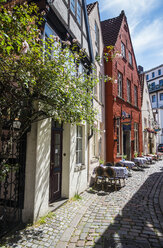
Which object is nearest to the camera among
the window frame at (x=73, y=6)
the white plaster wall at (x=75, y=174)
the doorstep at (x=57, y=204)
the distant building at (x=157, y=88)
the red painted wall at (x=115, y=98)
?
the doorstep at (x=57, y=204)

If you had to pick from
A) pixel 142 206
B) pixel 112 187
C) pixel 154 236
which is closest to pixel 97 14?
pixel 112 187

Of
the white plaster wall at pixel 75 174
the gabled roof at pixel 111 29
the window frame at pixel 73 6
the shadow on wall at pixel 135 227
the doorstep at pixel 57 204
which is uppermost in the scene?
the gabled roof at pixel 111 29

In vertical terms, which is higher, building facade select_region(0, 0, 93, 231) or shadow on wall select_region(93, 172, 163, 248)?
building facade select_region(0, 0, 93, 231)

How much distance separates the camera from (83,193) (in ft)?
21.4

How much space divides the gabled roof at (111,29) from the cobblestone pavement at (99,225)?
35.2 ft

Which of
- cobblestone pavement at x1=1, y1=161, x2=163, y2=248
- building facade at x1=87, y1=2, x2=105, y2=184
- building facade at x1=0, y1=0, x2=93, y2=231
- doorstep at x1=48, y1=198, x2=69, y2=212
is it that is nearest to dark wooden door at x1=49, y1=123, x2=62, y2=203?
building facade at x1=0, y1=0, x2=93, y2=231

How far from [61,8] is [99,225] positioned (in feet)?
22.1

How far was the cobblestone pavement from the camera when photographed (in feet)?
10.9

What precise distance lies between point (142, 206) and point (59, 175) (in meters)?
2.77

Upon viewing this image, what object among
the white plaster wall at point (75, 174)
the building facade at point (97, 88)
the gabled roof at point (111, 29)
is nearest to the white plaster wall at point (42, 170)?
the white plaster wall at point (75, 174)

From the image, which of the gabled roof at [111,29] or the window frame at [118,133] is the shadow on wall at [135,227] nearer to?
the window frame at [118,133]

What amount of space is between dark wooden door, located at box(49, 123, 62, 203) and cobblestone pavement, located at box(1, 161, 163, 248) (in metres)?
0.53

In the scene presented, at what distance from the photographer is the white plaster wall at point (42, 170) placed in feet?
13.4

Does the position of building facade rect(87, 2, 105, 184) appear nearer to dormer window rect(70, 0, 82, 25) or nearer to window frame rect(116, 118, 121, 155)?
dormer window rect(70, 0, 82, 25)
